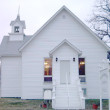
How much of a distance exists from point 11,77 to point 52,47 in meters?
5.11

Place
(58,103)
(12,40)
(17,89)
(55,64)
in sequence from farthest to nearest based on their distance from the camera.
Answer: (12,40)
(17,89)
(55,64)
(58,103)

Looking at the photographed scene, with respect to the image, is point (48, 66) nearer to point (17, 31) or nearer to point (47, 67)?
point (47, 67)

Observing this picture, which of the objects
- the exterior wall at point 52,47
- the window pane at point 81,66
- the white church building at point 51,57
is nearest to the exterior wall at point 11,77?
the white church building at point 51,57

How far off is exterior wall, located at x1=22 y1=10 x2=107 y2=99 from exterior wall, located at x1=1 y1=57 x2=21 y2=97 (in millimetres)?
2495

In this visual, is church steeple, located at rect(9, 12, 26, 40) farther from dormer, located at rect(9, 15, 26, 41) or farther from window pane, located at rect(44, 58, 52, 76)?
window pane, located at rect(44, 58, 52, 76)

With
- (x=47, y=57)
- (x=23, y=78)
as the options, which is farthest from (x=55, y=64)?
(x=23, y=78)

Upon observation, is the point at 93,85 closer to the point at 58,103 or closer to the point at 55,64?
the point at 55,64

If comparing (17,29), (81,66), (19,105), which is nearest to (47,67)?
(81,66)

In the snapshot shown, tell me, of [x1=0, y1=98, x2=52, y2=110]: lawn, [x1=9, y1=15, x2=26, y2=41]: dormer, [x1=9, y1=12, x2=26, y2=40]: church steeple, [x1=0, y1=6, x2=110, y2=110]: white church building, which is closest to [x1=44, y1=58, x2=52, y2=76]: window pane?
[x1=0, y1=6, x2=110, y2=110]: white church building

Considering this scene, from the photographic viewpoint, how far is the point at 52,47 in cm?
2178

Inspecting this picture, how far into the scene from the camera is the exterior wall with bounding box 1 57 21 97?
935 inches

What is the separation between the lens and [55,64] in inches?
792

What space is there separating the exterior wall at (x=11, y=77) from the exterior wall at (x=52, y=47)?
2495 millimetres

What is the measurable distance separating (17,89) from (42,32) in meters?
5.95
